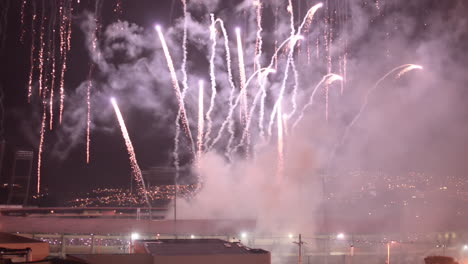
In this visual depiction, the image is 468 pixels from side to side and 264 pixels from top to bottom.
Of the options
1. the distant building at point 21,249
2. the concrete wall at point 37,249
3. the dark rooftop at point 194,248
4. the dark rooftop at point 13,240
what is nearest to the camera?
the distant building at point 21,249

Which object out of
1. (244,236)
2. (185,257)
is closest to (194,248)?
(185,257)

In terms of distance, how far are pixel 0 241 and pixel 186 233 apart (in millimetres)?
11431

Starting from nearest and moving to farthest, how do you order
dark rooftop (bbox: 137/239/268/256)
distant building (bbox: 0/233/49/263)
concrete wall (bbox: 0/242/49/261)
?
distant building (bbox: 0/233/49/263) → concrete wall (bbox: 0/242/49/261) → dark rooftop (bbox: 137/239/268/256)

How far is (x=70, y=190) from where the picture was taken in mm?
52000

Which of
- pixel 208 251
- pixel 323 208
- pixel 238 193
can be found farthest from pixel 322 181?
pixel 208 251

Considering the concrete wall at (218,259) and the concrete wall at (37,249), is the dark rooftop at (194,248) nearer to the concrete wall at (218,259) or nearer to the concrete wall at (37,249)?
the concrete wall at (218,259)

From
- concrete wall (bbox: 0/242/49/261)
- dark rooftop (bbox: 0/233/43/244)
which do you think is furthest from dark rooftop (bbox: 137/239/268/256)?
dark rooftop (bbox: 0/233/43/244)

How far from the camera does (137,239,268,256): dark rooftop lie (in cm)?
1307

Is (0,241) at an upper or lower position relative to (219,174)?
lower

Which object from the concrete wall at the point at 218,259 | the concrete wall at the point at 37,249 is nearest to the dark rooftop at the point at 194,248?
the concrete wall at the point at 218,259

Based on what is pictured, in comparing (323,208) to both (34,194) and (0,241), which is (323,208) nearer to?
(0,241)

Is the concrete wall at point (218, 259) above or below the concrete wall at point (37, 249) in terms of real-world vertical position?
below

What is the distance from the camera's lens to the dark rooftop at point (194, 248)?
1307 cm

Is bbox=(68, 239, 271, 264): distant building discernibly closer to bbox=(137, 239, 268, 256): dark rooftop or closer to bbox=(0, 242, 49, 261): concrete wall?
bbox=(137, 239, 268, 256): dark rooftop
